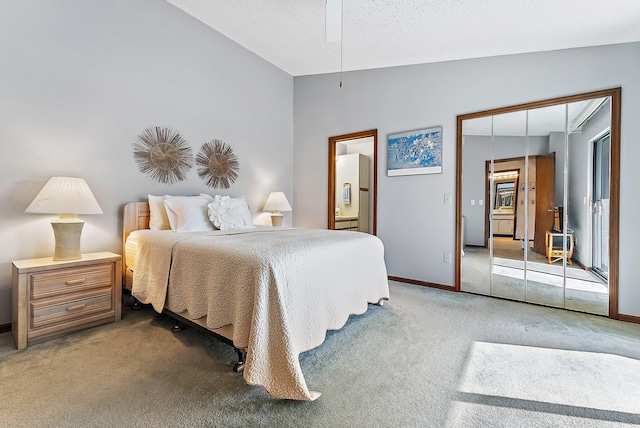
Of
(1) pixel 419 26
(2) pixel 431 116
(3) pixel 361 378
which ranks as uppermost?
(1) pixel 419 26

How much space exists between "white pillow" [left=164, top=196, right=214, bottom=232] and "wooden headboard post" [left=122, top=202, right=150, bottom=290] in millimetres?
284

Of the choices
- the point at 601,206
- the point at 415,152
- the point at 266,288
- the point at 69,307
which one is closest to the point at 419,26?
the point at 415,152

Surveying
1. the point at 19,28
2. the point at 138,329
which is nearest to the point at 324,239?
the point at 138,329

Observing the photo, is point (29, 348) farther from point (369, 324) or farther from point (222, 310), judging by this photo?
point (369, 324)

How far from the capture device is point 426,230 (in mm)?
3508

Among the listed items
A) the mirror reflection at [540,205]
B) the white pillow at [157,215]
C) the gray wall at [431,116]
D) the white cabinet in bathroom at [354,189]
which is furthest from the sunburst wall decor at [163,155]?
the mirror reflection at [540,205]

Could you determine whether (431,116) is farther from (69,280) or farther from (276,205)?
(69,280)

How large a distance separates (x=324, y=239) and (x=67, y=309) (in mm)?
1980

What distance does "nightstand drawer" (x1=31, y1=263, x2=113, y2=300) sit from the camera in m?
1.96

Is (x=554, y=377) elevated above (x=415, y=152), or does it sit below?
below

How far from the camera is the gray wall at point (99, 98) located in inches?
85.8

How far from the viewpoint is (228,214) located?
116 inches

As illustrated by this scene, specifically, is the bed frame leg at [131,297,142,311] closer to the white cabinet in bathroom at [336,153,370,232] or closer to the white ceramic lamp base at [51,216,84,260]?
the white ceramic lamp base at [51,216,84,260]

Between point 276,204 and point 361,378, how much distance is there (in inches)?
108
